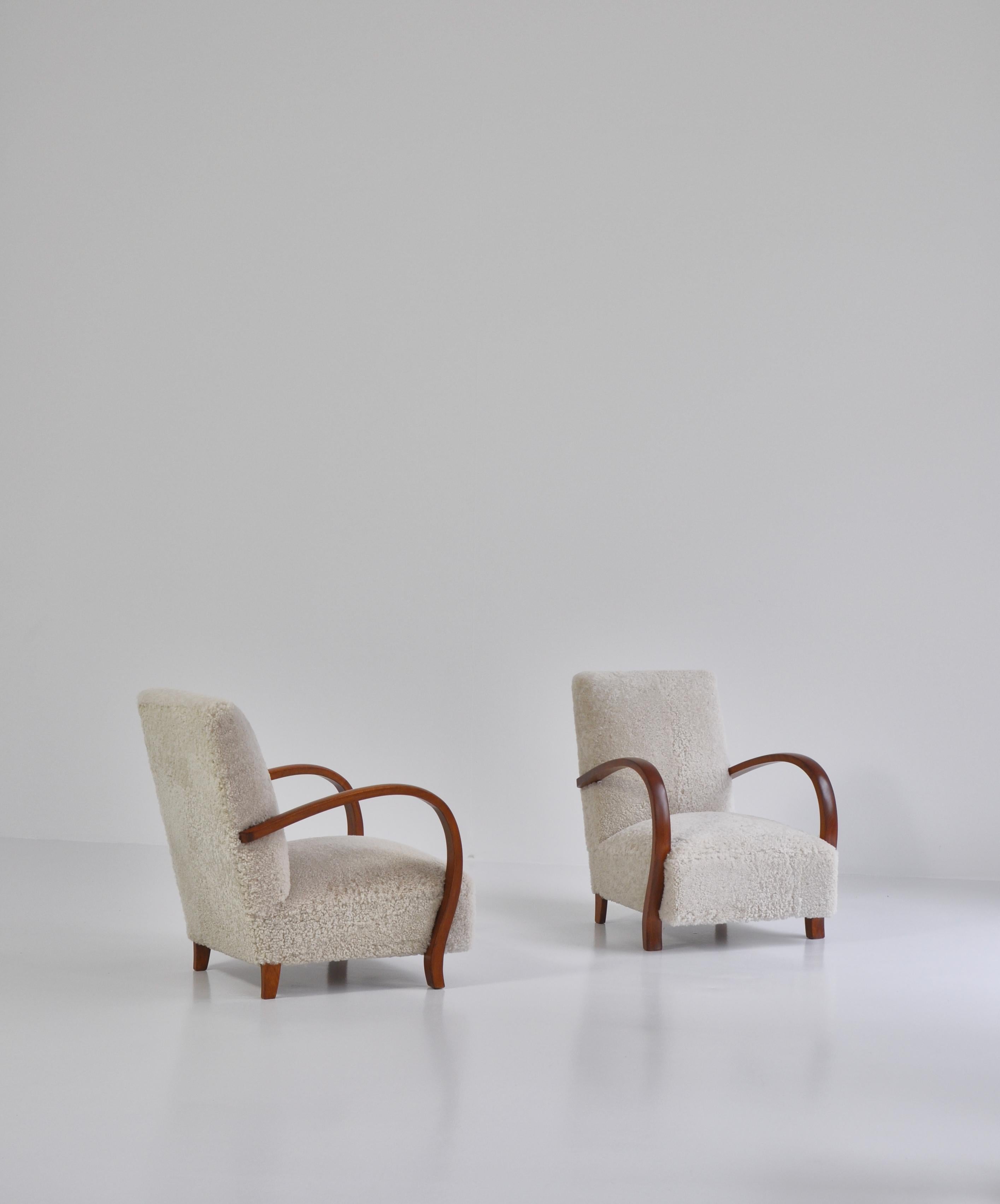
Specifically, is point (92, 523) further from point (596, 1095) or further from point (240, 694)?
point (596, 1095)

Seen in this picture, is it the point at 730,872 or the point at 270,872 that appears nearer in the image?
the point at 270,872

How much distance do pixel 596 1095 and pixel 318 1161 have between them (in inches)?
25.7

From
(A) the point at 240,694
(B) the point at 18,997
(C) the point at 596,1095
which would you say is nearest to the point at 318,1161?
(C) the point at 596,1095

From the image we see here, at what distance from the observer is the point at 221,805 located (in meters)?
3.37

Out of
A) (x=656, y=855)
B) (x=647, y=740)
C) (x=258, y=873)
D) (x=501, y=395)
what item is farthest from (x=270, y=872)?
(x=501, y=395)

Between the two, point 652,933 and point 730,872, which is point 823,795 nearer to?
point 730,872

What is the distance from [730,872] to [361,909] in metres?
1.26

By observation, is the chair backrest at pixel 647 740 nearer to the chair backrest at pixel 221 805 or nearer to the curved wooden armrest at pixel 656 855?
the curved wooden armrest at pixel 656 855

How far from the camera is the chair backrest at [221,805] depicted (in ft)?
11.0

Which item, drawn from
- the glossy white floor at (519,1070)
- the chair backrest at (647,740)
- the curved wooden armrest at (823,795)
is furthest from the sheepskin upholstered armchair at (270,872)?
the curved wooden armrest at (823,795)

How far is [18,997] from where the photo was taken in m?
3.47

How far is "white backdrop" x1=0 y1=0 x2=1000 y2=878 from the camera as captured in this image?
5.66m

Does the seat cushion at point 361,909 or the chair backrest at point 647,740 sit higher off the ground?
the chair backrest at point 647,740

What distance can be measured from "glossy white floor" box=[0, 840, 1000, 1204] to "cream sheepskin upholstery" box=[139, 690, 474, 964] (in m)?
0.16
